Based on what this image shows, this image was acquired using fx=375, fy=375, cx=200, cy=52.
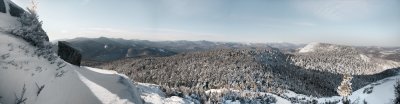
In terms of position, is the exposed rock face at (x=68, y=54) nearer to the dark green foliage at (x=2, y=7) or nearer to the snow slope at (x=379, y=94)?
the dark green foliage at (x=2, y=7)

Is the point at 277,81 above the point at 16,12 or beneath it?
beneath

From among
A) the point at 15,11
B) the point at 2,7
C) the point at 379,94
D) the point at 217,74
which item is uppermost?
the point at 2,7

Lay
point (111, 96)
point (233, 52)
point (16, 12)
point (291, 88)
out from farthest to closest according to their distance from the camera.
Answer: point (233, 52) → point (291, 88) → point (16, 12) → point (111, 96)

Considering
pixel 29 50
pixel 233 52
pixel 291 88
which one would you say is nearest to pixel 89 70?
pixel 29 50

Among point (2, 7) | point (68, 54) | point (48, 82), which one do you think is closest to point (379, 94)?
point (68, 54)

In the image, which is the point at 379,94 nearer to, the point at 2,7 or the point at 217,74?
the point at 2,7

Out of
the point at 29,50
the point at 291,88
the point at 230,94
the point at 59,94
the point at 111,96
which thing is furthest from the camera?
the point at 291,88

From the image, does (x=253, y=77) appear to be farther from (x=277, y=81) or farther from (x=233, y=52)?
(x=233, y=52)
